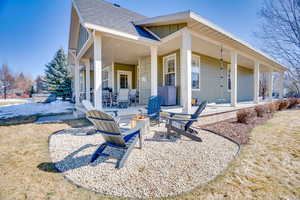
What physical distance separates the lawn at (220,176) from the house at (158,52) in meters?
2.29

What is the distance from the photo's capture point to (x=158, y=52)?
25.3ft

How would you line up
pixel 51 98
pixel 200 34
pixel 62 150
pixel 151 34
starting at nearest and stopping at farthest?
pixel 62 150 < pixel 200 34 < pixel 151 34 < pixel 51 98

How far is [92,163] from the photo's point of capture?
2424 mm

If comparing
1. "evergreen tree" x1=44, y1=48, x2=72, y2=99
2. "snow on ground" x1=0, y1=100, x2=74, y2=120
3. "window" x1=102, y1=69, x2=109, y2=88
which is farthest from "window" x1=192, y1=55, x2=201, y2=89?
"evergreen tree" x1=44, y1=48, x2=72, y2=99

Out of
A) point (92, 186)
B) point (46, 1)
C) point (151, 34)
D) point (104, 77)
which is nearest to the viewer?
point (92, 186)

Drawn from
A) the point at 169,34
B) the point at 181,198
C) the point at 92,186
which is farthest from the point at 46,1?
the point at 181,198

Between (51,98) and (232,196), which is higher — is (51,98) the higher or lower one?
the higher one

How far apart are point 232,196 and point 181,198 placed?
0.62m

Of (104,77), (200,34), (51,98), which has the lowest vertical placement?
(51,98)

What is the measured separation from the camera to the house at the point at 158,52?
4.75 m

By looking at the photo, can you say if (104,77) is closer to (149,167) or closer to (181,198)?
(149,167)

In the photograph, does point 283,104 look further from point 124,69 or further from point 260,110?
point 124,69

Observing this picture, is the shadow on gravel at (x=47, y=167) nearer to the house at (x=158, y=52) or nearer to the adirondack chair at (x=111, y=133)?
the adirondack chair at (x=111, y=133)

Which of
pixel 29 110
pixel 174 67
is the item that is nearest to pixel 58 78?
pixel 29 110
